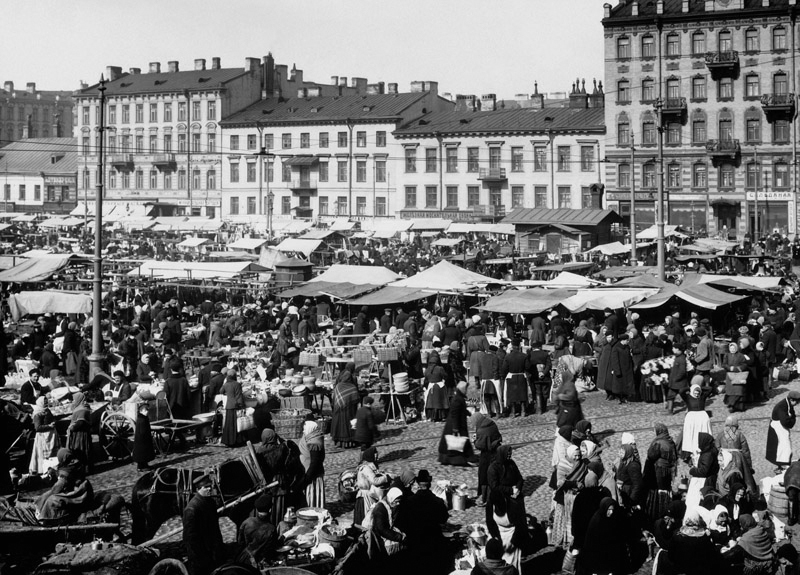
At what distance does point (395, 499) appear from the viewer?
1284 centimetres

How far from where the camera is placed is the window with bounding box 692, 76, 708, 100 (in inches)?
2564

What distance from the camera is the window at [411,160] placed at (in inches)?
2992

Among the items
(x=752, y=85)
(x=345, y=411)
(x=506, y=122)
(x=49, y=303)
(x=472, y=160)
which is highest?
(x=752, y=85)

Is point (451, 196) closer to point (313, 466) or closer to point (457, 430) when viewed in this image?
point (457, 430)

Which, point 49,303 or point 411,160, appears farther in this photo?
point 411,160

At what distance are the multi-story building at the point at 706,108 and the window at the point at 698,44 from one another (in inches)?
2.2

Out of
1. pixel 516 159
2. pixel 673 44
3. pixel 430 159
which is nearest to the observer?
pixel 673 44

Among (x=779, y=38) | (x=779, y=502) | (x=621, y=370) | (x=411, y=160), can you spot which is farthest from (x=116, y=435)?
(x=411, y=160)

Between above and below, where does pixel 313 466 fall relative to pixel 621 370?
below

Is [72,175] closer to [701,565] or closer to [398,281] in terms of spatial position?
[398,281]

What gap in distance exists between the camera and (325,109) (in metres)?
80.9

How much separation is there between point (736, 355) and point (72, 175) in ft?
282

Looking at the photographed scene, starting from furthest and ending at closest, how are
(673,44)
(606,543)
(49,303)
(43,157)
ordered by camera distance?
1. (43,157)
2. (673,44)
3. (49,303)
4. (606,543)

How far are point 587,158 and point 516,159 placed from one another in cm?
489
